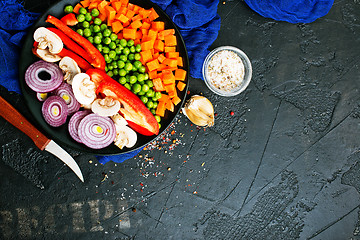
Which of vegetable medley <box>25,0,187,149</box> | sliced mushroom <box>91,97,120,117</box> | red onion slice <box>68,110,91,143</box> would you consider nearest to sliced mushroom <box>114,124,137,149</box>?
vegetable medley <box>25,0,187,149</box>

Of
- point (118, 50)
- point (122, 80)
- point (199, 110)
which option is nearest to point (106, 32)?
point (118, 50)

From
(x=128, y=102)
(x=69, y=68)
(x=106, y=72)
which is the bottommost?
(x=128, y=102)

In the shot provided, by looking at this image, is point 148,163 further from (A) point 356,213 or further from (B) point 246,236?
(A) point 356,213

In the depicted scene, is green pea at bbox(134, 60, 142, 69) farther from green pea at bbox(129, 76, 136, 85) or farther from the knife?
the knife

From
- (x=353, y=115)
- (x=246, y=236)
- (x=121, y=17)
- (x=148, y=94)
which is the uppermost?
(x=121, y=17)

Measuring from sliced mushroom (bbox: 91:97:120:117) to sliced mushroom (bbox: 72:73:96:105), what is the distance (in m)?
0.06

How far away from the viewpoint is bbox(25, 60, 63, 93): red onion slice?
7.61 feet

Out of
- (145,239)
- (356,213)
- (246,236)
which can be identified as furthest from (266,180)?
(145,239)

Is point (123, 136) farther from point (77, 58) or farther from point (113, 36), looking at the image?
point (113, 36)

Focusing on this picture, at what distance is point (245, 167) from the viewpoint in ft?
9.80

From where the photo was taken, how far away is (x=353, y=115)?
3.04 metres

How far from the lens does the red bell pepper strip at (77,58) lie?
2.41m

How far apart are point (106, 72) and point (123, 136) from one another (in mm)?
574

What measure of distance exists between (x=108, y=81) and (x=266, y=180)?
5.98ft
